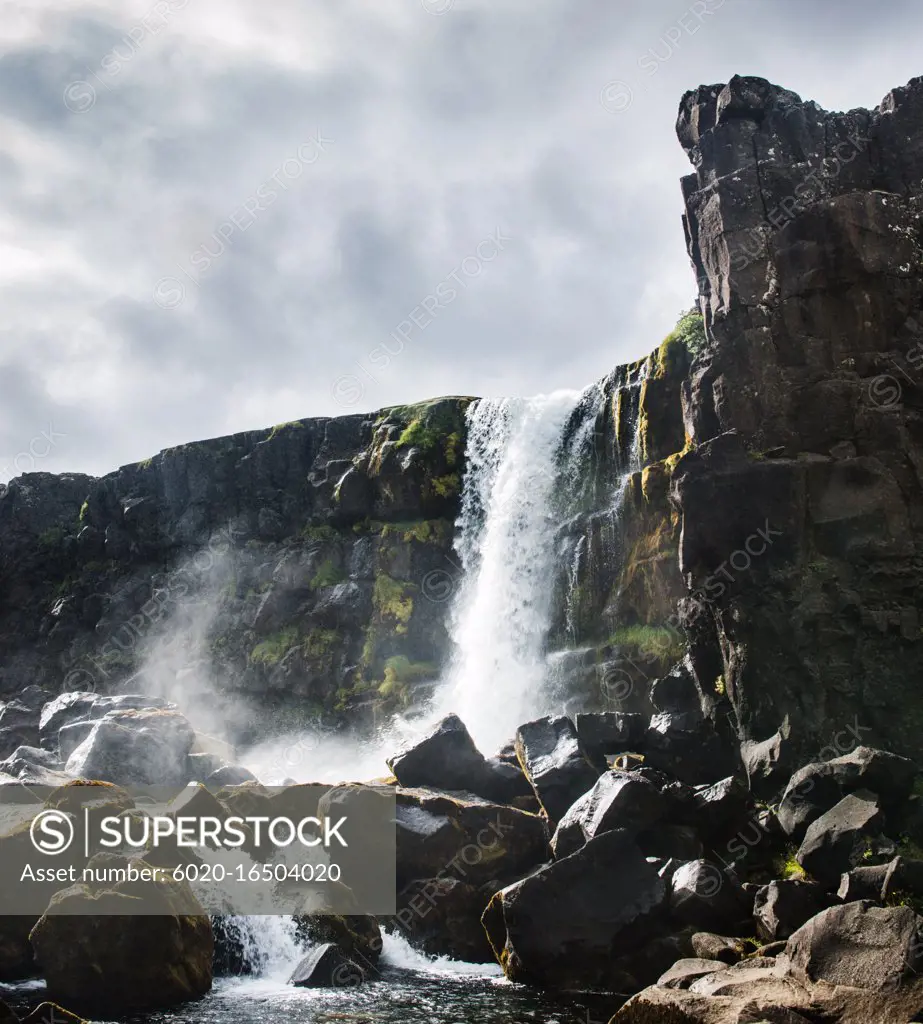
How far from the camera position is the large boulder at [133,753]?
25.7 meters

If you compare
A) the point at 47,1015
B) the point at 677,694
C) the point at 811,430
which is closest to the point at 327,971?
the point at 47,1015

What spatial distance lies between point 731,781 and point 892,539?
8.11 m

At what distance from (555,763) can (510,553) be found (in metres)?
19.1

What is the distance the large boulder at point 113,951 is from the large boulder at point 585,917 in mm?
5568

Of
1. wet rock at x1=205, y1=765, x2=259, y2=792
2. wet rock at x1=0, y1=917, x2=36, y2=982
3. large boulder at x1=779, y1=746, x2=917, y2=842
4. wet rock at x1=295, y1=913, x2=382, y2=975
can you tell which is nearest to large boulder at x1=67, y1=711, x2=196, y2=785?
wet rock at x1=205, y1=765, x2=259, y2=792

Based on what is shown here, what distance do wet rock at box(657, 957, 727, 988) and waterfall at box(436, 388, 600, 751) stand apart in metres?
19.4

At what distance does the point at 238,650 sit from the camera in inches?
1941

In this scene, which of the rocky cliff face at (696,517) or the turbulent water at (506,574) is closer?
the rocky cliff face at (696,517)

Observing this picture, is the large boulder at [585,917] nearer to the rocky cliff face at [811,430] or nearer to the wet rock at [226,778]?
the rocky cliff face at [811,430]

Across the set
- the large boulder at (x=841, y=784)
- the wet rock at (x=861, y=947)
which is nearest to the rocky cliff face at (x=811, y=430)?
the large boulder at (x=841, y=784)

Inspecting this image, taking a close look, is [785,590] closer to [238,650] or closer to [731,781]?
[731,781]

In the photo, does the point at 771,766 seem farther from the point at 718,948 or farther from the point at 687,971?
the point at 687,971

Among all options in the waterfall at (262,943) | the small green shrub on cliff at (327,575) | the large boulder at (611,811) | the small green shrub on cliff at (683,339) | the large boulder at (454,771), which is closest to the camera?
the waterfall at (262,943)

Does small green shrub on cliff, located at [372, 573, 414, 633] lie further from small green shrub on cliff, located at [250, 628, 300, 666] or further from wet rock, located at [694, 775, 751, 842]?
wet rock, located at [694, 775, 751, 842]
